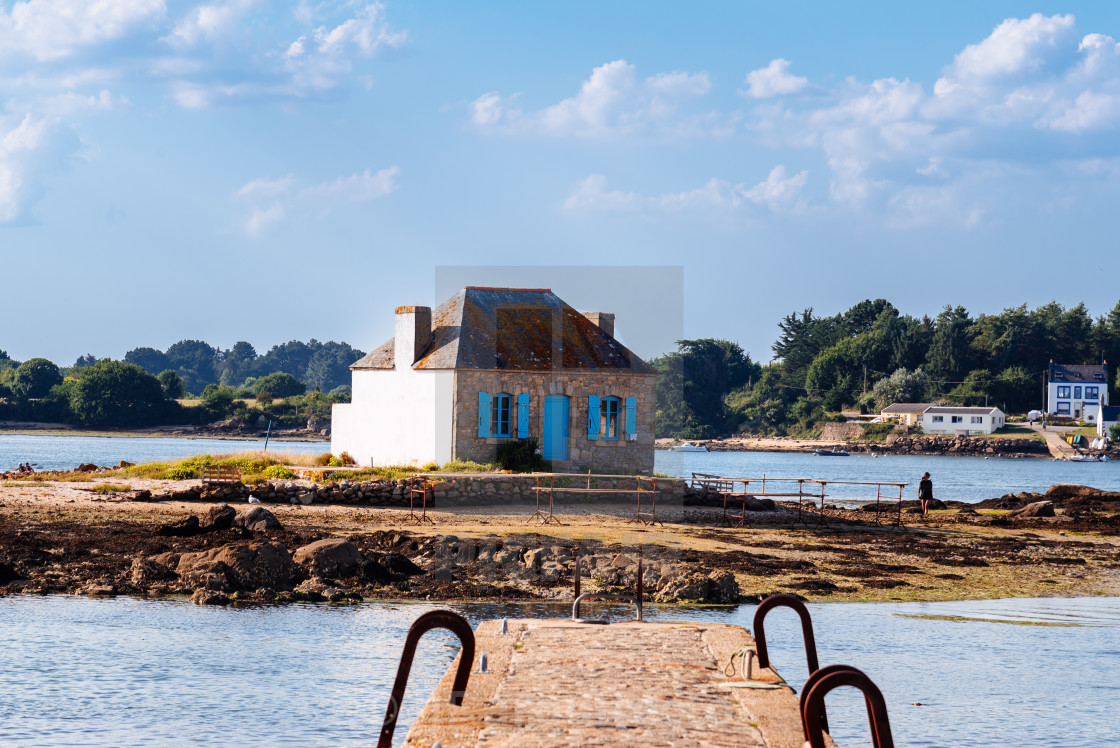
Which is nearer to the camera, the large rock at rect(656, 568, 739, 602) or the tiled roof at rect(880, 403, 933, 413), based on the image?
the large rock at rect(656, 568, 739, 602)

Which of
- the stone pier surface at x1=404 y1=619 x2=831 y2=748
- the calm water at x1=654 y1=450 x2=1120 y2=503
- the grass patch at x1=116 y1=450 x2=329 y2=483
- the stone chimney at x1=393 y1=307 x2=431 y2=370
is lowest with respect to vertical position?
the calm water at x1=654 y1=450 x2=1120 y2=503

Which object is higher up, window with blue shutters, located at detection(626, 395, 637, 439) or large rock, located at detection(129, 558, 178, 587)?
window with blue shutters, located at detection(626, 395, 637, 439)

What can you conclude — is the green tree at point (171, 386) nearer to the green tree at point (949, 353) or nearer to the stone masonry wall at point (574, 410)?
the green tree at point (949, 353)

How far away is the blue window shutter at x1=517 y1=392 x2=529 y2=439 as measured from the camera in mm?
30875

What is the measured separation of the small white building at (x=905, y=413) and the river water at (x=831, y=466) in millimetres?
5794

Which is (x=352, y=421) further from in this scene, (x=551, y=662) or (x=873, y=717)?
(x=873, y=717)

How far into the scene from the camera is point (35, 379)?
364 ft

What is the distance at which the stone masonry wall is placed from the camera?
30.2m

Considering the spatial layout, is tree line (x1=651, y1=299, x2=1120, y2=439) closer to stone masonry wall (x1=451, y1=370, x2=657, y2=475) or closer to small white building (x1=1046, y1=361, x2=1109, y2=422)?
small white building (x1=1046, y1=361, x2=1109, y2=422)

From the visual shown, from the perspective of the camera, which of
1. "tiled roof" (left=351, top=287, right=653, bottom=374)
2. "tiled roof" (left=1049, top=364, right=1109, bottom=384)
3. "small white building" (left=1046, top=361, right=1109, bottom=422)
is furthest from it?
"tiled roof" (left=1049, top=364, right=1109, bottom=384)

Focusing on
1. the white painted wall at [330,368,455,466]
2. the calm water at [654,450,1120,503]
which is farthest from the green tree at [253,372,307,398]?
the white painted wall at [330,368,455,466]

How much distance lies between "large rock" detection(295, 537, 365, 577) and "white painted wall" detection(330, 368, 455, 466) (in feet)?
39.3

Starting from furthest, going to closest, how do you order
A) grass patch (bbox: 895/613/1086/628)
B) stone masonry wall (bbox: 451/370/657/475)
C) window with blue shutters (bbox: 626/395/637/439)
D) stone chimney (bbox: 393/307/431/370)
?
1. window with blue shutters (bbox: 626/395/637/439)
2. stone chimney (bbox: 393/307/431/370)
3. stone masonry wall (bbox: 451/370/657/475)
4. grass patch (bbox: 895/613/1086/628)

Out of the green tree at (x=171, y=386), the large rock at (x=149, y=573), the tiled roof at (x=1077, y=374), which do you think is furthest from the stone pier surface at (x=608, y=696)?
the tiled roof at (x=1077, y=374)
